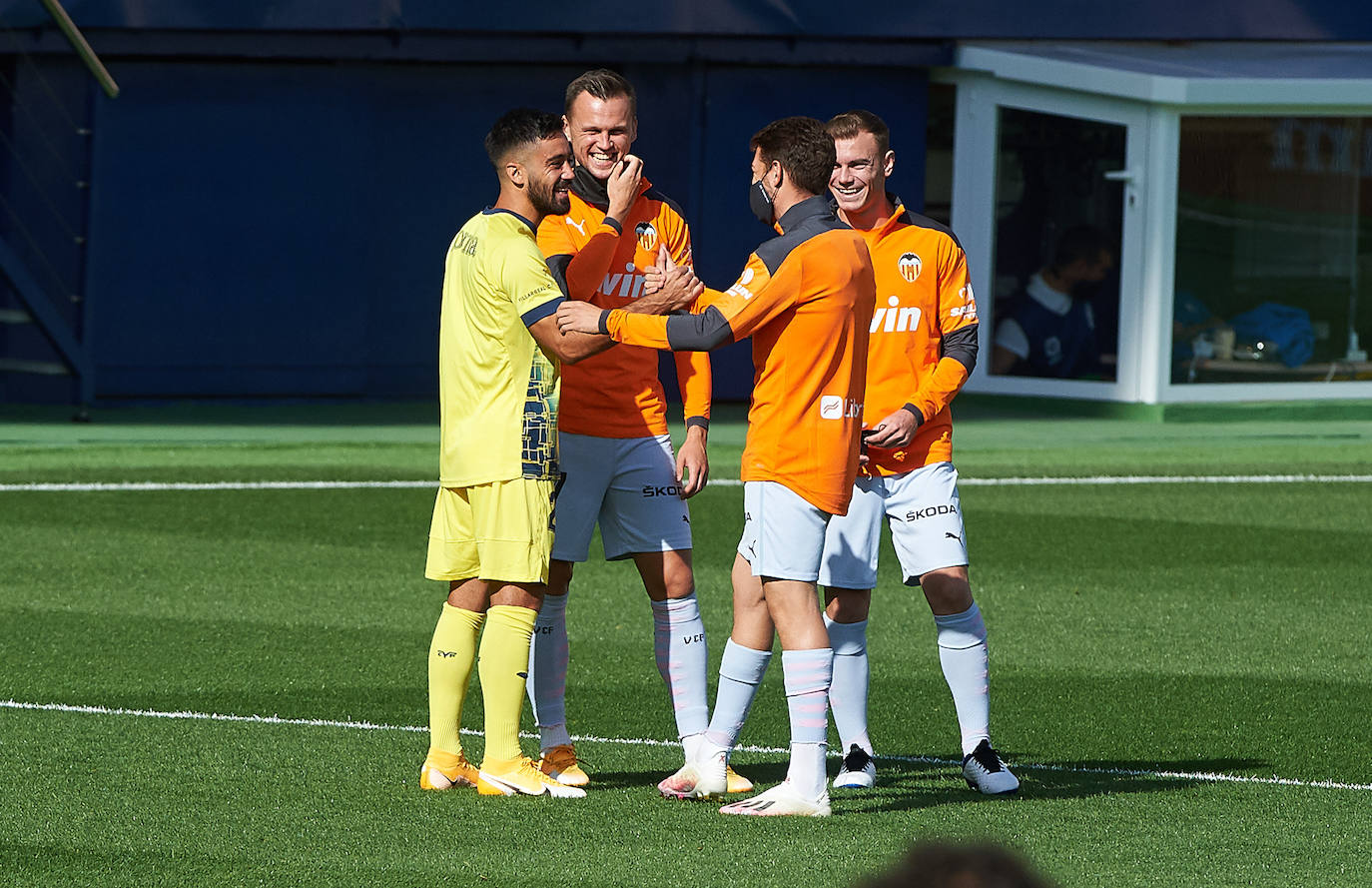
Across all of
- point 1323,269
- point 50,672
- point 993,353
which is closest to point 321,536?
point 50,672

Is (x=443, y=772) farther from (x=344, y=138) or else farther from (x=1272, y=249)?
(x=1272, y=249)

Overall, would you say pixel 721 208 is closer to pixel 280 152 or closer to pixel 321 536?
pixel 280 152

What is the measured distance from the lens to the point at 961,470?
50.2ft

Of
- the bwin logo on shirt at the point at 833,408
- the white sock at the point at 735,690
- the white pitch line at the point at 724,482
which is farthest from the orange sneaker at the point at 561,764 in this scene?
the white pitch line at the point at 724,482

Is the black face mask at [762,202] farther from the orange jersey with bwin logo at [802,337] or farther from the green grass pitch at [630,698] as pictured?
the green grass pitch at [630,698]

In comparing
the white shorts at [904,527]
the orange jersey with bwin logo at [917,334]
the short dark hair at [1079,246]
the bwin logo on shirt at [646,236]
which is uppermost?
the short dark hair at [1079,246]

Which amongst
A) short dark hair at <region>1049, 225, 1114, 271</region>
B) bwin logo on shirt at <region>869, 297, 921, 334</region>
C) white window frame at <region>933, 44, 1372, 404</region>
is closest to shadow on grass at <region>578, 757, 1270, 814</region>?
bwin logo on shirt at <region>869, 297, 921, 334</region>

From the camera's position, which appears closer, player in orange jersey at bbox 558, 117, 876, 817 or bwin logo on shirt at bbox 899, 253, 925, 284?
player in orange jersey at bbox 558, 117, 876, 817

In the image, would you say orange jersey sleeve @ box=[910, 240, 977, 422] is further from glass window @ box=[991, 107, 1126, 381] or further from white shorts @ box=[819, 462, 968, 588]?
glass window @ box=[991, 107, 1126, 381]

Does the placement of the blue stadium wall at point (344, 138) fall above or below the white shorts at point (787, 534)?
above

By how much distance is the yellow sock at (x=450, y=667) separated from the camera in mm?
6078

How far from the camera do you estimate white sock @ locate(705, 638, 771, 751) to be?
5.96m

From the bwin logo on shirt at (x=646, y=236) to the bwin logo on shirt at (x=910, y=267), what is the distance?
0.78 metres

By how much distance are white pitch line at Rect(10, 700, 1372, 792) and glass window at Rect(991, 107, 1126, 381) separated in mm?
13113
